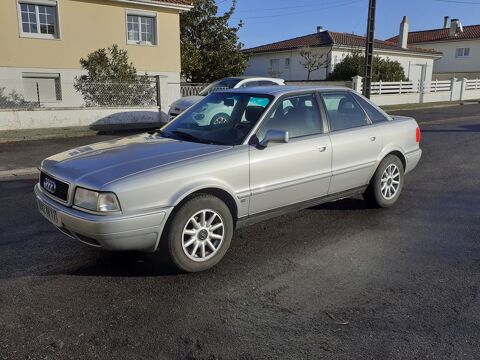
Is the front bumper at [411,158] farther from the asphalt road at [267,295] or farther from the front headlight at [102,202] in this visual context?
the front headlight at [102,202]

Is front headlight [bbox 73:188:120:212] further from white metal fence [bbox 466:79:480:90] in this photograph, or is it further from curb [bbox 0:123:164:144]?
white metal fence [bbox 466:79:480:90]

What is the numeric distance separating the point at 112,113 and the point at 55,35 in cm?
610

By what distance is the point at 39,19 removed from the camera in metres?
17.9

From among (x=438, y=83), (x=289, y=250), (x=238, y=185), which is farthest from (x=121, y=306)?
(x=438, y=83)

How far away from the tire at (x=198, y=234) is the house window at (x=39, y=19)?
1706 cm

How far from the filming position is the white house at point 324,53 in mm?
31750

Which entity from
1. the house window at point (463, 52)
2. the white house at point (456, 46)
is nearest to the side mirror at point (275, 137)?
the white house at point (456, 46)

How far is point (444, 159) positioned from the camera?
941cm

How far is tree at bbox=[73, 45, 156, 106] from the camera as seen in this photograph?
14789 millimetres

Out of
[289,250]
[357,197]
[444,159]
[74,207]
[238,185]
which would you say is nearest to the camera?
[74,207]

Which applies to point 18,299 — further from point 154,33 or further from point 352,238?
point 154,33

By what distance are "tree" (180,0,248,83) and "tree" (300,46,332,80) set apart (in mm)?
7514

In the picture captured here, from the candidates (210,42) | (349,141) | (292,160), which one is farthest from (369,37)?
(292,160)

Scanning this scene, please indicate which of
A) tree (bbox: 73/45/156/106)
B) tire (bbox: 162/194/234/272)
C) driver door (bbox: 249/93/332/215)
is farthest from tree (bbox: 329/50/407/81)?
tire (bbox: 162/194/234/272)
